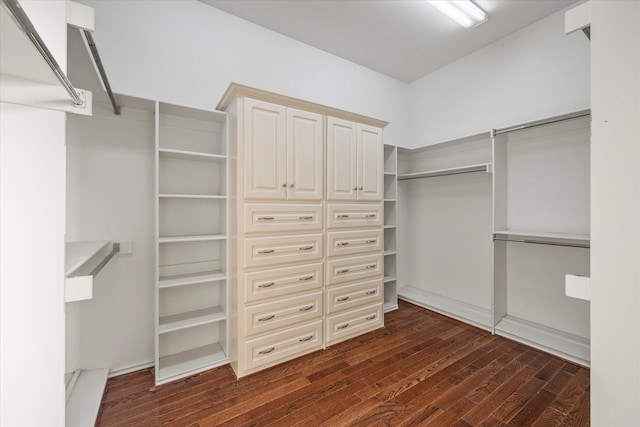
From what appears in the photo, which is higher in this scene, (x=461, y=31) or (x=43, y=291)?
(x=461, y=31)

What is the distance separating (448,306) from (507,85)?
257 centimetres

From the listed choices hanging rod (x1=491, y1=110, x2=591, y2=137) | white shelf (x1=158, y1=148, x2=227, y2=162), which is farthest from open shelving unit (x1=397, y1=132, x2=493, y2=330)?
white shelf (x1=158, y1=148, x2=227, y2=162)

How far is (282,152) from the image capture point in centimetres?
212

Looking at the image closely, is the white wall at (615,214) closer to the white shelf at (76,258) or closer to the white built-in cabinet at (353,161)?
the white built-in cabinet at (353,161)

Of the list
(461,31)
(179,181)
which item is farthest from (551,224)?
(179,181)

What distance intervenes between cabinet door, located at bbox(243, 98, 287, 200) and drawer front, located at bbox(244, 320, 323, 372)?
1.11 metres

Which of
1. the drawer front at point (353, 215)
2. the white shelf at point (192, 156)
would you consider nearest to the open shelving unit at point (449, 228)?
the drawer front at point (353, 215)

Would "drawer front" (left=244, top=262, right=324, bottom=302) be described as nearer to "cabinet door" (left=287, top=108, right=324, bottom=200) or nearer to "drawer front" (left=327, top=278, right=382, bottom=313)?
"drawer front" (left=327, top=278, right=382, bottom=313)

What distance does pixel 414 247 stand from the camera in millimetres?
3756

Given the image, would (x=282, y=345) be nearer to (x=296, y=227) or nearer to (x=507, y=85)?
(x=296, y=227)

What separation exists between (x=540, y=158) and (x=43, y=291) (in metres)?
3.64

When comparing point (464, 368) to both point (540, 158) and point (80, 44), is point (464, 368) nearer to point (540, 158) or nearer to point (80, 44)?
point (540, 158)

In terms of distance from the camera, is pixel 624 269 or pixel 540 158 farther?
pixel 540 158

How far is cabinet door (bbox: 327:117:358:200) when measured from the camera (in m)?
2.38
